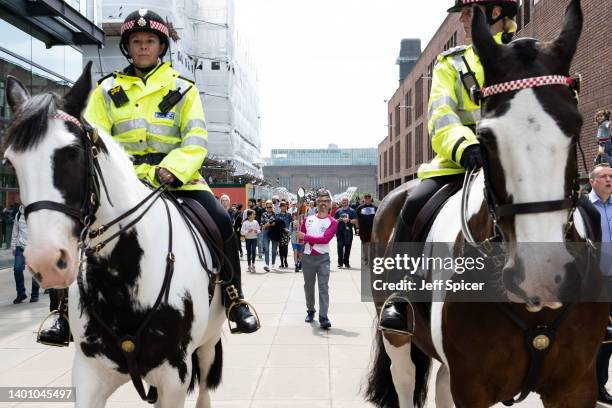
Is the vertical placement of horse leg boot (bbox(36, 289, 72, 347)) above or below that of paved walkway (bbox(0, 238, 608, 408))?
above

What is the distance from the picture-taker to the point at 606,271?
11.2 ft

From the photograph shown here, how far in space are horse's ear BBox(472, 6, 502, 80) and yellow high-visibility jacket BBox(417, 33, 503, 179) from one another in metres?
0.89

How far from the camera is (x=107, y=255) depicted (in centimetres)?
321

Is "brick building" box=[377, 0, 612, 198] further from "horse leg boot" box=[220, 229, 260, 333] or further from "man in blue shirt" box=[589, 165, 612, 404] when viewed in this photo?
"horse leg boot" box=[220, 229, 260, 333]

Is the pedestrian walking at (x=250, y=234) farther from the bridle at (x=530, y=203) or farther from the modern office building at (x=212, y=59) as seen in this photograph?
the bridle at (x=530, y=203)

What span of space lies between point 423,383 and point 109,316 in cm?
268

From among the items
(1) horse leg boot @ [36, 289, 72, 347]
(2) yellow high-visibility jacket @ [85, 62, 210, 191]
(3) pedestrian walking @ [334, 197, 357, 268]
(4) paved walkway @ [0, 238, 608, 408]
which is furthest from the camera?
(3) pedestrian walking @ [334, 197, 357, 268]

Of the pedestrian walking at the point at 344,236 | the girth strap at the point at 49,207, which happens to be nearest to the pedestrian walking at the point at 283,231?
the pedestrian walking at the point at 344,236

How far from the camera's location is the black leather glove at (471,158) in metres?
3.00

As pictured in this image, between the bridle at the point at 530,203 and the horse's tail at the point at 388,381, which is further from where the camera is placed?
the horse's tail at the point at 388,381

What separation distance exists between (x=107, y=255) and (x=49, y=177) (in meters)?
0.80

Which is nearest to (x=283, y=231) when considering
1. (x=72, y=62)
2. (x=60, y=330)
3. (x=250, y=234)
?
(x=250, y=234)

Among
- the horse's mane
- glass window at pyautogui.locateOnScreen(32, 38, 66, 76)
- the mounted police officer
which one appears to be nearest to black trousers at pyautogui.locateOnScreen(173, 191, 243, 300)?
the mounted police officer

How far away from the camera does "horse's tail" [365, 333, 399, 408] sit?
4738mm
